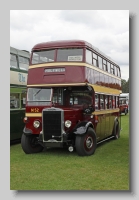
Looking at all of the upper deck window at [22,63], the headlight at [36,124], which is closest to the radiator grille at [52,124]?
the headlight at [36,124]

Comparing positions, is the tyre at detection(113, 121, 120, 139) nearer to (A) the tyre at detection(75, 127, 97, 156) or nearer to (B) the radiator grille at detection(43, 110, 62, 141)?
(A) the tyre at detection(75, 127, 97, 156)

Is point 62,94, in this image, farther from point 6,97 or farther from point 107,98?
point 6,97

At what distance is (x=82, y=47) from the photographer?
939 centimetres

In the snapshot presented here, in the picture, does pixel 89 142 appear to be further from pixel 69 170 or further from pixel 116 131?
pixel 116 131

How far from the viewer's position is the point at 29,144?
385 inches

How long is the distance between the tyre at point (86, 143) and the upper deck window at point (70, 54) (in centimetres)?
190

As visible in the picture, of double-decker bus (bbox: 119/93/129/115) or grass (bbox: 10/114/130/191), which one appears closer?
grass (bbox: 10/114/130/191)

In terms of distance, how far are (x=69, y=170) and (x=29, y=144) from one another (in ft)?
7.73

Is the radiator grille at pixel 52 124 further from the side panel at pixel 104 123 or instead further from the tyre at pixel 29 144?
the side panel at pixel 104 123

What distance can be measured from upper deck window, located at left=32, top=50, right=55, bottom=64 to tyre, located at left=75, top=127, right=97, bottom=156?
84.4 inches

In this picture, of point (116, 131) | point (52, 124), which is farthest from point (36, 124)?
point (116, 131)

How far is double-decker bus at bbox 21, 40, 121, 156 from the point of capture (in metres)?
9.23

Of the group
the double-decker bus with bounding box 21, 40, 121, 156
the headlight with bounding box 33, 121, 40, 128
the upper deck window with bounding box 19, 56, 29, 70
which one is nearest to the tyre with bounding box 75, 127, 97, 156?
the double-decker bus with bounding box 21, 40, 121, 156

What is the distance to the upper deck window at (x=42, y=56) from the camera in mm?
9516
